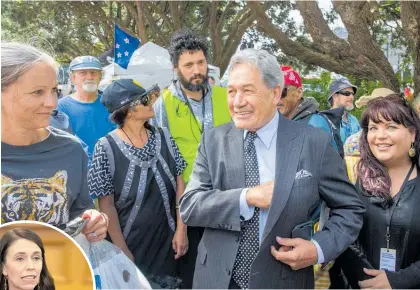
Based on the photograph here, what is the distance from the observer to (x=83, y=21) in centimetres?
1945

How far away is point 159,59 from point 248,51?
965cm

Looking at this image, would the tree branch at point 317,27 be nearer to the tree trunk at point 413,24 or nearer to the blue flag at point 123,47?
the tree trunk at point 413,24

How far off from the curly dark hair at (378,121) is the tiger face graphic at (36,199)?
1.44m

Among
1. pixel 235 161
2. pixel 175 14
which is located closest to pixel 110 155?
pixel 235 161

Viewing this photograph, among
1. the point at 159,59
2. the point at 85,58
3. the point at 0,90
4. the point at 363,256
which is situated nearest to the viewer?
the point at 0,90

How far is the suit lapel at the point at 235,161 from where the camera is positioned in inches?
93.1

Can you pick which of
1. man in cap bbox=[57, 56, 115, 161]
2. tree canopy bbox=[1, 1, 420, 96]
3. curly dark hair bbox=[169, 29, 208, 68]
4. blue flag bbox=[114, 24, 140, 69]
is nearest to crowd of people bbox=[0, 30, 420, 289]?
curly dark hair bbox=[169, 29, 208, 68]

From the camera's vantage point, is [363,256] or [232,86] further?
[363,256]

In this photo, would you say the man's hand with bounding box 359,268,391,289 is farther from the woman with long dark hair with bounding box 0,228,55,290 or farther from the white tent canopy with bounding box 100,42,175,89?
the white tent canopy with bounding box 100,42,175,89

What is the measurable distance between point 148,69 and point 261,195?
9693 millimetres

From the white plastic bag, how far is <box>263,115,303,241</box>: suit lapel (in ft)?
1.94

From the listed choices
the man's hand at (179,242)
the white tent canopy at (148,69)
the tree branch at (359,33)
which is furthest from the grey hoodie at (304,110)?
the white tent canopy at (148,69)

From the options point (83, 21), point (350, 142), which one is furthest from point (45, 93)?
point (83, 21)

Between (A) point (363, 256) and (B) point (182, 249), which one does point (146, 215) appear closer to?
(B) point (182, 249)
